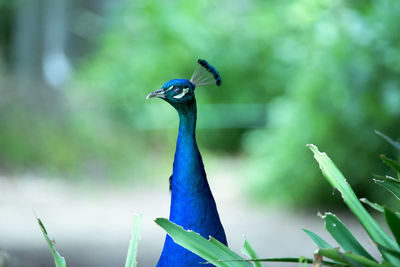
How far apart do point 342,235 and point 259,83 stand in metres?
8.66

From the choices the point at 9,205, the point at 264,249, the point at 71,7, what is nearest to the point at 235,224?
the point at 264,249

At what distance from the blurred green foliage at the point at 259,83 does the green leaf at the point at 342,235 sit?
3196 millimetres

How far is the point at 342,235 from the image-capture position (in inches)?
A: 51.4

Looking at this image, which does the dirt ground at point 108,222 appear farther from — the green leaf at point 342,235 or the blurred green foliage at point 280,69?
the green leaf at point 342,235

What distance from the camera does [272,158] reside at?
6.00 meters

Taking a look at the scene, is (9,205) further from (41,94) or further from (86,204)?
(41,94)

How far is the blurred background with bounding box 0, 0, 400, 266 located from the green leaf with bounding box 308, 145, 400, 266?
2597 mm

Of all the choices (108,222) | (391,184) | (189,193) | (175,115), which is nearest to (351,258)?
(391,184)

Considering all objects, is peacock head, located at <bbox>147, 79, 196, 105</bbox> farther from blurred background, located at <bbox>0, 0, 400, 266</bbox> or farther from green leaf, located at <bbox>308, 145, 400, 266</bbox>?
blurred background, located at <bbox>0, 0, 400, 266</bbox>

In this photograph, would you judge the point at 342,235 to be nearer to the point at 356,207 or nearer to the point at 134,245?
the point at 356,207

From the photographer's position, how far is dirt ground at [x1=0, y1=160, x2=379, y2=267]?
4430 mm

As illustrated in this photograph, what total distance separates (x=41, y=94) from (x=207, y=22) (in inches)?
129

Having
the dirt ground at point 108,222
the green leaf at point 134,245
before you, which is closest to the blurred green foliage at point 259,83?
the dirt ground at point 108,222

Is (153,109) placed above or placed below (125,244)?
above
